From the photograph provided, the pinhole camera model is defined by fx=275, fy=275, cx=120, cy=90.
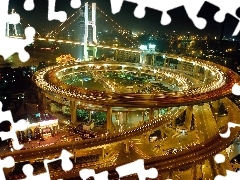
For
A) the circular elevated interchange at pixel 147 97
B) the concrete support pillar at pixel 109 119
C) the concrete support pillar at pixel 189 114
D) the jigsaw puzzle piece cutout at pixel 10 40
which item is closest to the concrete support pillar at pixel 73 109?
the circular elevated interchange at pixel 147 97

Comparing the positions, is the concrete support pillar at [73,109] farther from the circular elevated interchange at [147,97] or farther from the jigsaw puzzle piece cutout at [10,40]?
the jigsaw puzzle piece cutout at [10,40]

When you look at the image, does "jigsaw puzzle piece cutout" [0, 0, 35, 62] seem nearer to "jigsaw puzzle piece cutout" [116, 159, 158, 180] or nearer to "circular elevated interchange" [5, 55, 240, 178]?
"jigsaw puzzle piece cutout" [116, 159, 158, 180]

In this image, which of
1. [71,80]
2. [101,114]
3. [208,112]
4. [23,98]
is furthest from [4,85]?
[208,112]

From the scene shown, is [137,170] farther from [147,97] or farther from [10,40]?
[147,97]

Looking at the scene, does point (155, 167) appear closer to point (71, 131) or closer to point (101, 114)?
point (71, 131)

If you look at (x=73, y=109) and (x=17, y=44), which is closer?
(x=17, y=44)

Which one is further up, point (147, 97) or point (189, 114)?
point (147, 97)

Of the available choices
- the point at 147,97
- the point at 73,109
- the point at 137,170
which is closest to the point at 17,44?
the point at 137,170
